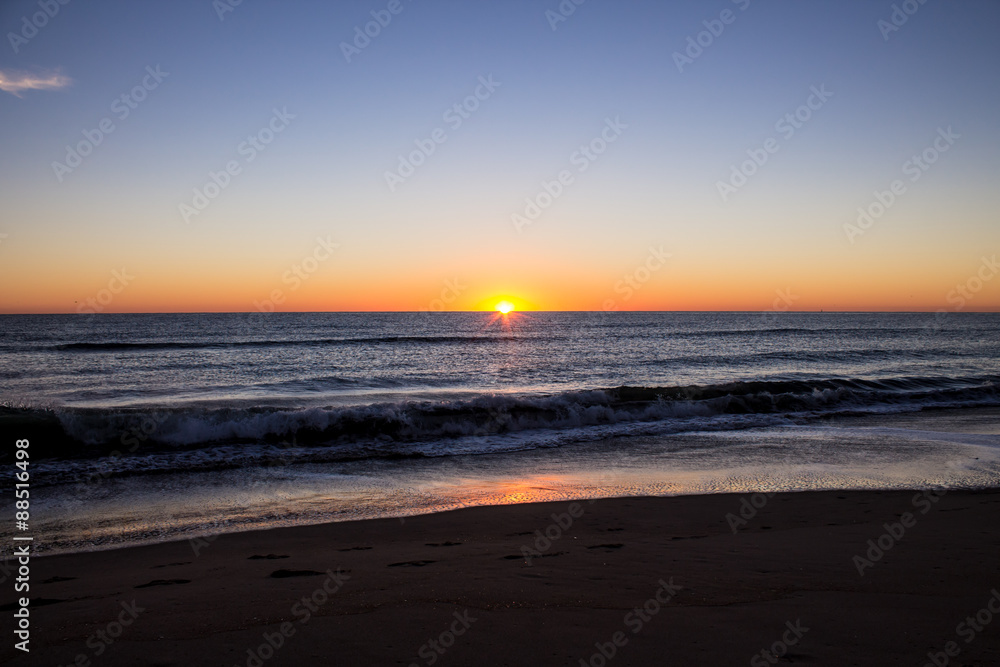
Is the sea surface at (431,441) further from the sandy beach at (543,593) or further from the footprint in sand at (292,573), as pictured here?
the footprint in sand at (292,573)

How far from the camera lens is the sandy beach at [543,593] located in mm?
3920

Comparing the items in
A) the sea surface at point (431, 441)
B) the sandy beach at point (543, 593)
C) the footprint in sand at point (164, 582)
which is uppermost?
the sea surface at point (431, 441)

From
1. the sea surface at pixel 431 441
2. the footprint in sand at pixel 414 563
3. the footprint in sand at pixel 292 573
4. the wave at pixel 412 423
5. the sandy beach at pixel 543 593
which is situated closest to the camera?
the sandy beach at pixel 543 593

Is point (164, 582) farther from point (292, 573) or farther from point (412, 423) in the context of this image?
point (412, 423)

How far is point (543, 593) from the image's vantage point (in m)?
4.87

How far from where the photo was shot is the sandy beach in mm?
3920

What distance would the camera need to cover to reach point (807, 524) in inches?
284

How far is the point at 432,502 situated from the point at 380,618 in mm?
4107

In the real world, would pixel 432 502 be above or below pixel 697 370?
below

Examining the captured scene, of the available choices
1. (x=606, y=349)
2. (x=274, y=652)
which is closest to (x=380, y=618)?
(x=274, y=652)

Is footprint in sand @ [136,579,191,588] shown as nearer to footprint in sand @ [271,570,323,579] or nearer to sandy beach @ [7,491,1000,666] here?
sandy beach @ [7,491,1000,666]

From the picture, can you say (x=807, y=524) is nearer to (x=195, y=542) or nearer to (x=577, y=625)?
(x=577, y=625)

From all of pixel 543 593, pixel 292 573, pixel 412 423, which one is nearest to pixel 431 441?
pixel 412 423

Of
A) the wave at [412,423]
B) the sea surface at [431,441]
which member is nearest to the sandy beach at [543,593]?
the sea surface at [431,441]
